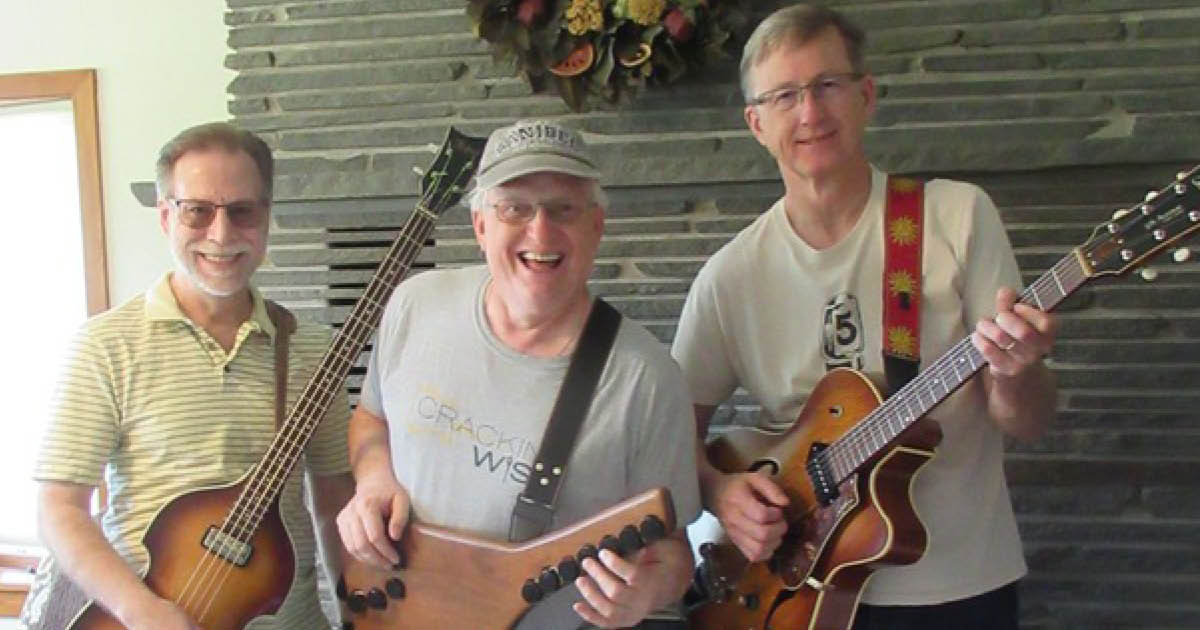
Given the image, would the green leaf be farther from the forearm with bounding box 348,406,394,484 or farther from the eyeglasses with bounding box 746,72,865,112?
the forearm with bounding box 348,406,394,484

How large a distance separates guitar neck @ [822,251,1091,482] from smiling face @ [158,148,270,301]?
912 mm

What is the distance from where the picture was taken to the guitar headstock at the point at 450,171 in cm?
159

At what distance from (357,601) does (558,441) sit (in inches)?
16.4

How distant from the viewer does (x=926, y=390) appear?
1.32m

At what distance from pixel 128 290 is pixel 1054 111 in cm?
214

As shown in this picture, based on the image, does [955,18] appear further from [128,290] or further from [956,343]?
[128,290]

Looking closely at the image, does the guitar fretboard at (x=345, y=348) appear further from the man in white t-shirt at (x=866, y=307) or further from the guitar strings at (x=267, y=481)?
the man in white t-shirt at (x=866, y=307)

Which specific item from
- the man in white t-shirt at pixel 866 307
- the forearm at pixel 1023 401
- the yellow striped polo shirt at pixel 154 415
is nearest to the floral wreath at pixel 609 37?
the man in white t-shirt at pixel 866 307

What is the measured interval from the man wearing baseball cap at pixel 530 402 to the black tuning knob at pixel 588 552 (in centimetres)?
2

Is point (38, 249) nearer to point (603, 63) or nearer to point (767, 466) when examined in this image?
point (603, 63)

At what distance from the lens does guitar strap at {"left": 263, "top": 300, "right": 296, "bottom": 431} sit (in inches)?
60.2

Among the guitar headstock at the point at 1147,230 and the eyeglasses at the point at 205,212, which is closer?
the guitar headstock at the point at 1147,230

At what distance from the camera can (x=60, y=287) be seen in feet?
8.68

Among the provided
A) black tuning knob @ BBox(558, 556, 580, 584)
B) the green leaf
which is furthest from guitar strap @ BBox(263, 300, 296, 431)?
the green leaf
